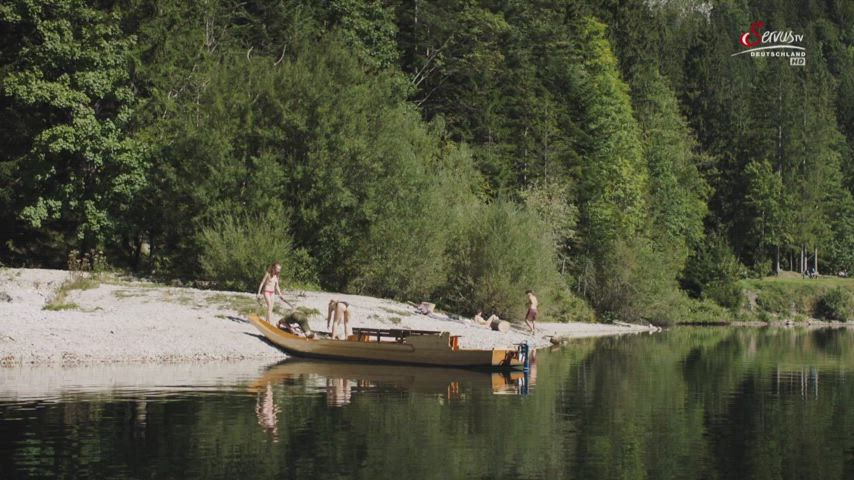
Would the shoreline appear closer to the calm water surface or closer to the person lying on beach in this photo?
the person lying on beach

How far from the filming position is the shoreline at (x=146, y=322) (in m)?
33.2

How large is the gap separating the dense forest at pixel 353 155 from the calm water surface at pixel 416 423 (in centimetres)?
1576

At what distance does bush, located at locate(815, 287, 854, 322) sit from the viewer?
289ft

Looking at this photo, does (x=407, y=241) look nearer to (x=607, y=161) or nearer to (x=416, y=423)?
(x=416, y=423)

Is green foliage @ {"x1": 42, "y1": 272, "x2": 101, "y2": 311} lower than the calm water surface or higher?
higher

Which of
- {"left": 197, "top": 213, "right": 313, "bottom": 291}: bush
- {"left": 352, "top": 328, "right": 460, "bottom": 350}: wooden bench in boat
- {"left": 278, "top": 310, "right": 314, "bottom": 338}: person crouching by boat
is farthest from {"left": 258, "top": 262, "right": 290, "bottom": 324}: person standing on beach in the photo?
{"left": 197, "top": 213, "right": 313, "bottom": 291}: bush

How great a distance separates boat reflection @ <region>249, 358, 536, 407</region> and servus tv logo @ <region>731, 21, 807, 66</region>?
433ft

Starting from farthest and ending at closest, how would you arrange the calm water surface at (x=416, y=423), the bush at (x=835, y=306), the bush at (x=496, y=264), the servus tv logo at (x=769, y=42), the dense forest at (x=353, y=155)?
the servus tv logo at (x=769, y=42), the bush at (x=835, y=306), the bush at (x=496, y=264), the dense forest at (x=353, y=155), the calm water surface at (x=416, y=423)

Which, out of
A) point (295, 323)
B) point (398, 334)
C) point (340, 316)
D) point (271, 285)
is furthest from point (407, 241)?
point (398, 334)

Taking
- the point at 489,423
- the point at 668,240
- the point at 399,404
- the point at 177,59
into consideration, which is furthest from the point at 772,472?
the point at 668,240

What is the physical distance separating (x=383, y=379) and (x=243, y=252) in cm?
1608

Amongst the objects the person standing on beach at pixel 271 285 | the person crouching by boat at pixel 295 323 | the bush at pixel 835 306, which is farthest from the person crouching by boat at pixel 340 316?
the bush at pixel 835 306

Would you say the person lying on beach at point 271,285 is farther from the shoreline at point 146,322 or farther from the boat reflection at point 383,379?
the boat reflection at point 383,379

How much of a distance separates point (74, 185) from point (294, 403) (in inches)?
1161
